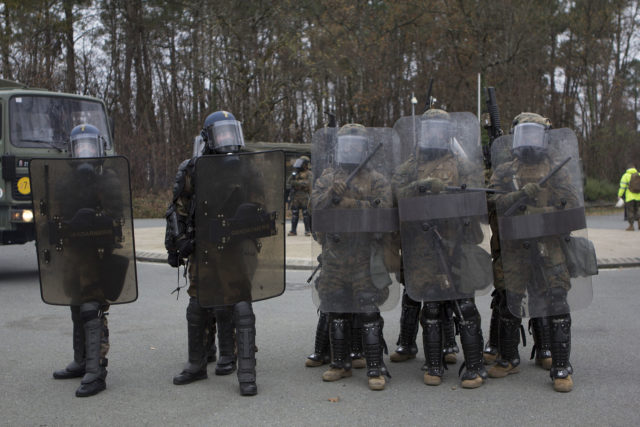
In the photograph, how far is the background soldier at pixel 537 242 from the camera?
4.50m

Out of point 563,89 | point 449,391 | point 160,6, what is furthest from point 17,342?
point 563,89

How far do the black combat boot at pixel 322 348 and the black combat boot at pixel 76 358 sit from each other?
166 centimetres

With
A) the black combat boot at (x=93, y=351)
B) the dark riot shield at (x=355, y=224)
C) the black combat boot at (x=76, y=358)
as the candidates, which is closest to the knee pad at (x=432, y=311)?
the dark riot shield at (x=355, y=224)

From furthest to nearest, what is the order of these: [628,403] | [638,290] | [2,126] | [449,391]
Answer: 1. [2,126]
2. [638,290]
3. [449,391]
4. [628,403]

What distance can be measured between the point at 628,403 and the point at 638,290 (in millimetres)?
4666

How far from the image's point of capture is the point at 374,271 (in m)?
4.64

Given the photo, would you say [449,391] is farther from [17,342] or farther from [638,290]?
[638,290]

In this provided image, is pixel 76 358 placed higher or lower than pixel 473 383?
higher

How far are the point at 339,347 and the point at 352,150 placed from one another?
1402 millimetres

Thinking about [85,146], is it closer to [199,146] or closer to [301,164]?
[199,146]

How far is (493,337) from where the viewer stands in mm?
5270

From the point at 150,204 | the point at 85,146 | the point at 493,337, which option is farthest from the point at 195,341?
the point at 150,204

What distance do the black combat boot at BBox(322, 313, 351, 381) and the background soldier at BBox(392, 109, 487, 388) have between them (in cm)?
56

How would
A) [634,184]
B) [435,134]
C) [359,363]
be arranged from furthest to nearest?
[634,184] < [359,363] < [435,134]
